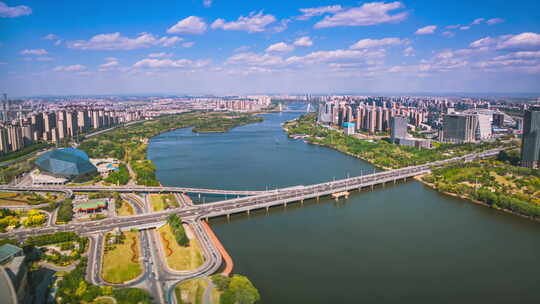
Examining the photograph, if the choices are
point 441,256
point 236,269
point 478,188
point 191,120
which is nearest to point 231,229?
point 236,269

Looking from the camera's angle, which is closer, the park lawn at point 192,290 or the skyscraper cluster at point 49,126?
the park lawn at point 192,290

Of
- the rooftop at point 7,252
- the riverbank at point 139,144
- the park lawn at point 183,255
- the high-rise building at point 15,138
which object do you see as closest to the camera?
the rooftop at point 7,252

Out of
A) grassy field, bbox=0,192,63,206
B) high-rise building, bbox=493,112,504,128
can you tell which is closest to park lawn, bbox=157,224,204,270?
grassy field, bbox=0,192,63,206

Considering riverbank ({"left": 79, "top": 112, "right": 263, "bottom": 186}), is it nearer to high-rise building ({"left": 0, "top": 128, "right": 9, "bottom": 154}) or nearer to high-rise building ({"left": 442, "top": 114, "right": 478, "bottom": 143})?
high-rise building ({"left": 0, "top": 128, "right": 9, "bottom": 154})

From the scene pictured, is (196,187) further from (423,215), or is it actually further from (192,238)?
(423,215)

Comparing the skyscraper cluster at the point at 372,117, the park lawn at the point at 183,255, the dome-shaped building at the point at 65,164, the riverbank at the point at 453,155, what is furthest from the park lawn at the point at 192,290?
the skyscraper cluster at the point at 372,117

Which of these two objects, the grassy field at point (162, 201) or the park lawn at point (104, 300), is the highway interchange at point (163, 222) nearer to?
the grassy field at point (162, 201)

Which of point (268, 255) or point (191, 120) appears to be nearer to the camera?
point (268, 255)
